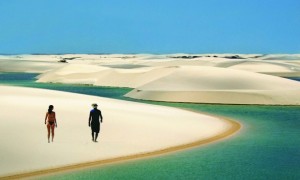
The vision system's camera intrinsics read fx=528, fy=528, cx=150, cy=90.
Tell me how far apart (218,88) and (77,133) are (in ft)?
104

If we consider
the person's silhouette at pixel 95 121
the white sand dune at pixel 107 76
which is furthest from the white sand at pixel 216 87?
the person's silhouette at pixel 95 121

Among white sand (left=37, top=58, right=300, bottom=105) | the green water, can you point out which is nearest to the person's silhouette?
the green water

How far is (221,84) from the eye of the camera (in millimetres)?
51219

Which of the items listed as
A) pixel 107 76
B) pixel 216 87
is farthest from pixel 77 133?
pixel 107 76

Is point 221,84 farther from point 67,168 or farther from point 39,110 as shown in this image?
point 67,168

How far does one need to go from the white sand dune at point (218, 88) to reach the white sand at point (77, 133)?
17.0 meters

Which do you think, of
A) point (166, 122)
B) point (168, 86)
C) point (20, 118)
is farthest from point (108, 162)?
point (168, 86)

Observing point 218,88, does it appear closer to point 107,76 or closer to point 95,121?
point 95,121

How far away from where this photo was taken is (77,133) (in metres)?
19.5

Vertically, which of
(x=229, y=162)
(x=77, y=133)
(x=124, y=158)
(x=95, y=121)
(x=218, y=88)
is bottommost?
(x=229, y=162)

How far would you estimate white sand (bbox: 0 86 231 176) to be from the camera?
53.9 ft

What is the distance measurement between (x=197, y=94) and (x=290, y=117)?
14.1m

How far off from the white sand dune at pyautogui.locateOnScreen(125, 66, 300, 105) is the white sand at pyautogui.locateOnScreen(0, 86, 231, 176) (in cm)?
1699

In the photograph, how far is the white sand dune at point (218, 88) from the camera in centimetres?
4422
